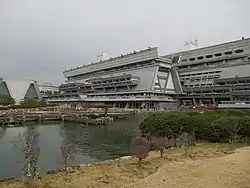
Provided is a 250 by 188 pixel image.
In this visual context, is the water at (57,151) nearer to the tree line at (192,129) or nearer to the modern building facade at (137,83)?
the tree line at (192,129)

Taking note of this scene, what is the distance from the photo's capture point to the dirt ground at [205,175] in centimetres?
1186

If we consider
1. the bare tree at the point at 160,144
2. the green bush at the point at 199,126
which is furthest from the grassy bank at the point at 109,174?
the green bush at the point at 199,126

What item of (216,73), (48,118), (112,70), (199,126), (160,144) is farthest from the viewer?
(112,70)

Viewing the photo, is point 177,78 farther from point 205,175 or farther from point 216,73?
point 205,175

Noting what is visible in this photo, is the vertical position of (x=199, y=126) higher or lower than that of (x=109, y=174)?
higher

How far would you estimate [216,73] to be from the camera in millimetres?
94938

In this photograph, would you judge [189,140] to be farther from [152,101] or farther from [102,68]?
[102,68]

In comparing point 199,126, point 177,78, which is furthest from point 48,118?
point 177,78

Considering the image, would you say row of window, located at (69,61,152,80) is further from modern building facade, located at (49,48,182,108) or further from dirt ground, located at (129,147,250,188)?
dirt ground, located at (129,147,250,188)

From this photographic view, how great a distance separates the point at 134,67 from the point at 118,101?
17.7 meters

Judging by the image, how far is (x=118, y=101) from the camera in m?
102

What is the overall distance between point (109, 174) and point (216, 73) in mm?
85456

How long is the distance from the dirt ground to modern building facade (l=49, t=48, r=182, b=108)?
263 feet

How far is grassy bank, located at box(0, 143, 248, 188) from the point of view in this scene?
14.1m
